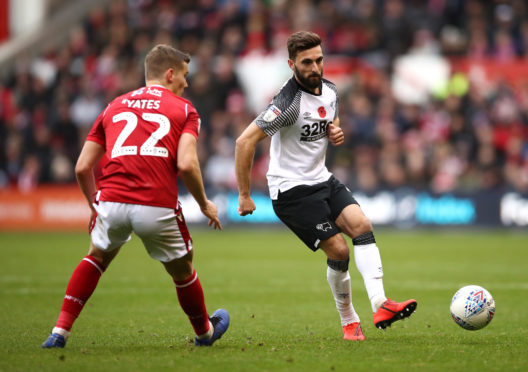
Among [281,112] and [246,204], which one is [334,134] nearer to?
[281,112]

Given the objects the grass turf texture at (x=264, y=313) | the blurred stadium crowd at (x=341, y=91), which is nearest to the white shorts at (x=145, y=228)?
the grass turf texture at (x=264, y=313)

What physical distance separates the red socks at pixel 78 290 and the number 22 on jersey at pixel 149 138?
0.85 m

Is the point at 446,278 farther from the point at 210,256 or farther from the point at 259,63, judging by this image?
the point at 259,63

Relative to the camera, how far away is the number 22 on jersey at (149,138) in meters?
5.95

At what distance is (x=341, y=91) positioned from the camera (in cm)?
2186

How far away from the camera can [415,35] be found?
23.2m

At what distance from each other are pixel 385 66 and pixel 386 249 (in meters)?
8.11

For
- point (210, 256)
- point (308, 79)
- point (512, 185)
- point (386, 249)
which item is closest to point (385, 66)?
point (512, 185)

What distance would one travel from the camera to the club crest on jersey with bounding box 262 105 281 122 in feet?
21.6

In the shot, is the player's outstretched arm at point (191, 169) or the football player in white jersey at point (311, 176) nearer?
the player's outstretched arm at point (191, 169)

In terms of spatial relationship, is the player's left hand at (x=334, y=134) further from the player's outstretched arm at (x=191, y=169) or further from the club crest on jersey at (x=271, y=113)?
the player's outstretched arm at (x=191, y=169)

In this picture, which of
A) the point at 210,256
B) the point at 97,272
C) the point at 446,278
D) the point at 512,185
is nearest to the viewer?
the point at 97,272

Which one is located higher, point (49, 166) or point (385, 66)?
point (385, 66)

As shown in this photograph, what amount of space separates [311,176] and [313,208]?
0.28 metres
